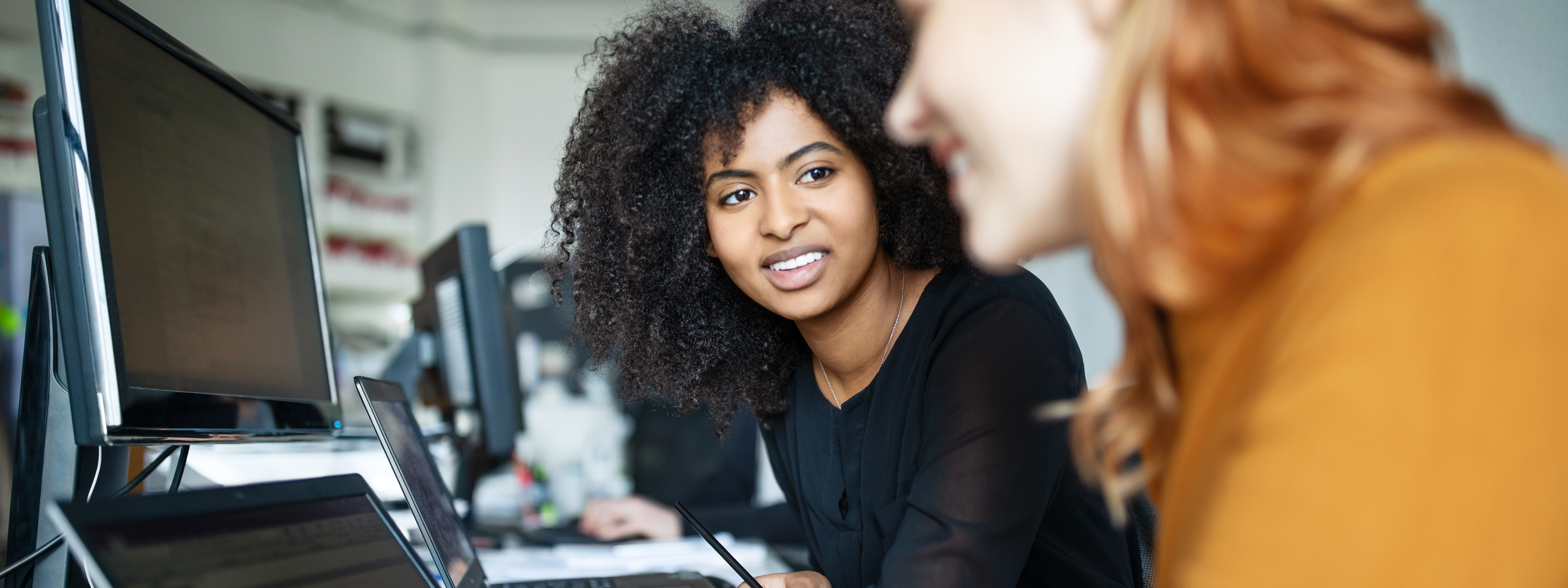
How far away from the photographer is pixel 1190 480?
1.34ft

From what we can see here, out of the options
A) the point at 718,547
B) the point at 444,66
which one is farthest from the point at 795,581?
the point at 444,66

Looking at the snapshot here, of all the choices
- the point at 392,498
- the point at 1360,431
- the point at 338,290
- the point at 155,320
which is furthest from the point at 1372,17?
the point at 338,290

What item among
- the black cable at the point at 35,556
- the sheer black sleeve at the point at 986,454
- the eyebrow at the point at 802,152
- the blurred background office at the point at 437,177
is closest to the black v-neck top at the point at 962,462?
the sheer black sleeve at the point at 986,454

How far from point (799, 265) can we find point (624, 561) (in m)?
0.58

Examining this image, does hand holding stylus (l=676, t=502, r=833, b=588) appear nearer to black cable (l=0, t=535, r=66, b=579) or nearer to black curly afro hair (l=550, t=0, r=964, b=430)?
black curly afro hair (l=550, t=0, r=964, b=430)

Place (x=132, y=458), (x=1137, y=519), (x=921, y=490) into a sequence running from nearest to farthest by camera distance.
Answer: (x=132, y=458) < (x=921, y=490) < (x=1137, y=519)

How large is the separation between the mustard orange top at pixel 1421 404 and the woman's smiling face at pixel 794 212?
72 cm

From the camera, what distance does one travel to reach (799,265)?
105 centimetres

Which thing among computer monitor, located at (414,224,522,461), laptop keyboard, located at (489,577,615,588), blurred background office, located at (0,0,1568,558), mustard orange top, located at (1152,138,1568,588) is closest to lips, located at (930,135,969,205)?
mustard orange top, located at (1152,138,1568,588)

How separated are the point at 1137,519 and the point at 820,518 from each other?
14.2 inches

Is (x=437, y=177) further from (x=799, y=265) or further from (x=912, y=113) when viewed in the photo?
(x=912, y=113)

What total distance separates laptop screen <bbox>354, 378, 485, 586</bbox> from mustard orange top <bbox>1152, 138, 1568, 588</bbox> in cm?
68

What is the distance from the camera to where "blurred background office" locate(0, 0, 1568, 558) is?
270 cm

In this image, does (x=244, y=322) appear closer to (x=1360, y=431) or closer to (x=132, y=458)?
(x=132, y=458)
